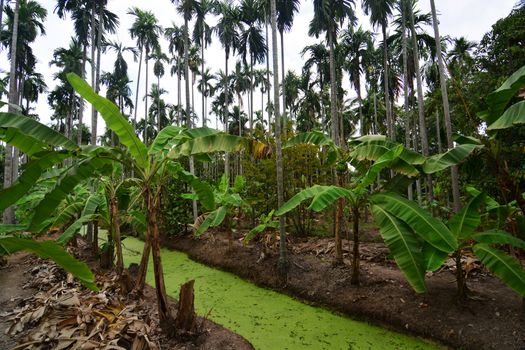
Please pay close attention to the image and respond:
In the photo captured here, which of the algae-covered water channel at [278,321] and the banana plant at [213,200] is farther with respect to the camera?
the banana plant at [213,200]

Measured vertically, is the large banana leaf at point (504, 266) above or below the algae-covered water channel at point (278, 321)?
above

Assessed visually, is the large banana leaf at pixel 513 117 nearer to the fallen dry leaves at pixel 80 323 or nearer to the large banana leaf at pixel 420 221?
the large banana leaf at pixel 420 221

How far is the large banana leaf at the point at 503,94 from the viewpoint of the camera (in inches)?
174

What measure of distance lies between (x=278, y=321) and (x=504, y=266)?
432cm

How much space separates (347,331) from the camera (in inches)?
247

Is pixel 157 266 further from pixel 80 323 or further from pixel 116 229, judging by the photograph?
pixel 116 229

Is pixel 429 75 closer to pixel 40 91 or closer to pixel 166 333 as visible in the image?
pixel 166 333

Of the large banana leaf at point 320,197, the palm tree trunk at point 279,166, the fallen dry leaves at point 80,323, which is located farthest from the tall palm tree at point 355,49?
the fallen dry leaves at point 80,323

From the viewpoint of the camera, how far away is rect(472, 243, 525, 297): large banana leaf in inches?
195

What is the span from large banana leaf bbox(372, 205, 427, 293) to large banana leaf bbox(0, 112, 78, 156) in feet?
17.6

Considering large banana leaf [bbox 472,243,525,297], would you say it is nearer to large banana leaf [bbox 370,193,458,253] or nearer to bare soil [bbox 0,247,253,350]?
large banana leaf [bbox 370,193,458,253]

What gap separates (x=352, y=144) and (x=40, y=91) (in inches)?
1133

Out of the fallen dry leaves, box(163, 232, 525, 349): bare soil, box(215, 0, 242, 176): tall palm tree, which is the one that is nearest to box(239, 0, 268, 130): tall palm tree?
box(215, 0, 242, 176): tall palm tree

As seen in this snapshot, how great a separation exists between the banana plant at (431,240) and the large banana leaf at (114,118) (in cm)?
454
